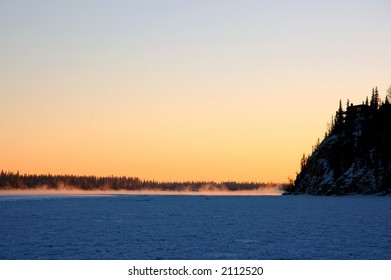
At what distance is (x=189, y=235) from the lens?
2608cm

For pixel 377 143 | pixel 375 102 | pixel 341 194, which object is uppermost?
pixel 375 102

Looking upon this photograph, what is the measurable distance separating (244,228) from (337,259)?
12.8 meters

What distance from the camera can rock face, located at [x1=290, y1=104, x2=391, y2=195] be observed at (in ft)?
371

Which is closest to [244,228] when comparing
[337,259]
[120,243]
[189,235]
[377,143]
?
[189,235]

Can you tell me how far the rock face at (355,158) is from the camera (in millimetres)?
112938

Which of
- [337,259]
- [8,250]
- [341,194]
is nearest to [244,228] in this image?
[337,259]

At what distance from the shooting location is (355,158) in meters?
123
